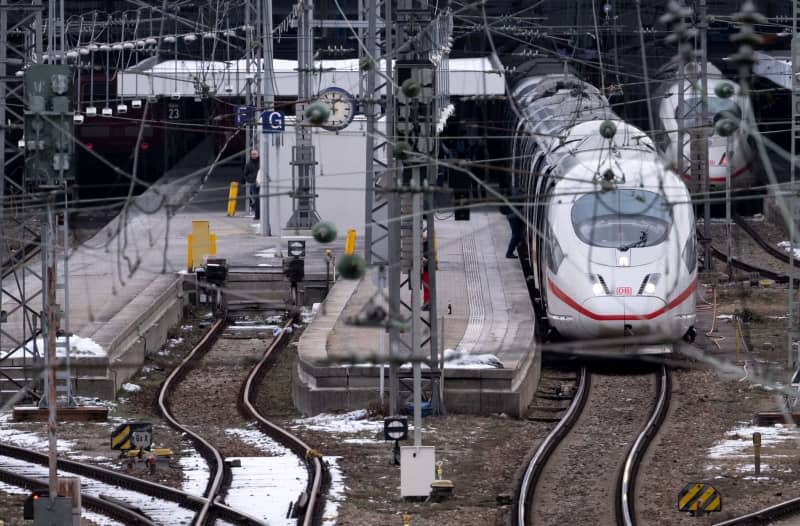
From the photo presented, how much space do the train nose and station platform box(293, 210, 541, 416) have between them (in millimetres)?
950

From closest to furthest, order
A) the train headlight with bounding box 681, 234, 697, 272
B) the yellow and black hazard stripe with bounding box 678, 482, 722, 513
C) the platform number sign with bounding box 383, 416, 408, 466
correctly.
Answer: the yellow and black hazard stripe with bounding box 678, 482, 722, 513 < the platform number sign with bounding box 383, 416, 408, 466 < the train headlight with bounding box 681, 234, 697, 272

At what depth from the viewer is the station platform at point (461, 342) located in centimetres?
1917

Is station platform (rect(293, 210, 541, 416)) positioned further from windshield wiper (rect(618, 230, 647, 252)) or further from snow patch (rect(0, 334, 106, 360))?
snow patch (rect(0, 334, 106, 360))

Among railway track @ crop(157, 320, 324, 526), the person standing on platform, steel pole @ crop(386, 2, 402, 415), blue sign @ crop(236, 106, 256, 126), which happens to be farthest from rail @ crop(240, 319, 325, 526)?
blue sign @ crop(236, 106, 256, 126)

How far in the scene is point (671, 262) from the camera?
20484mm

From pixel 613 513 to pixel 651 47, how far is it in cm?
2925

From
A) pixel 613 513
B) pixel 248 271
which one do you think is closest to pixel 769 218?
pixel 248 271

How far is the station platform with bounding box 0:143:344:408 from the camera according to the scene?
67.8 ft

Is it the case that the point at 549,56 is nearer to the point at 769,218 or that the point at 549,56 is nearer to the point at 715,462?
the point at 769,218

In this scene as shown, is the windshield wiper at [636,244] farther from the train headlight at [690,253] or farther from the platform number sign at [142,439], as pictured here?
the platform number sign at [142,439]

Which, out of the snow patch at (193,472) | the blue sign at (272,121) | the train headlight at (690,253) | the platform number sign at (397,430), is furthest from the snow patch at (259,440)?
the blue sign at (272,121)

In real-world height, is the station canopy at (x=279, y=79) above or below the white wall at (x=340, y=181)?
above

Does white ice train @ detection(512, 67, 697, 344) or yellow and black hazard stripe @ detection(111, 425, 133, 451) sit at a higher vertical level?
white ice train @ detection(512, 67, 697, 344)

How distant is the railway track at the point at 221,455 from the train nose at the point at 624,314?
14.9 feet
